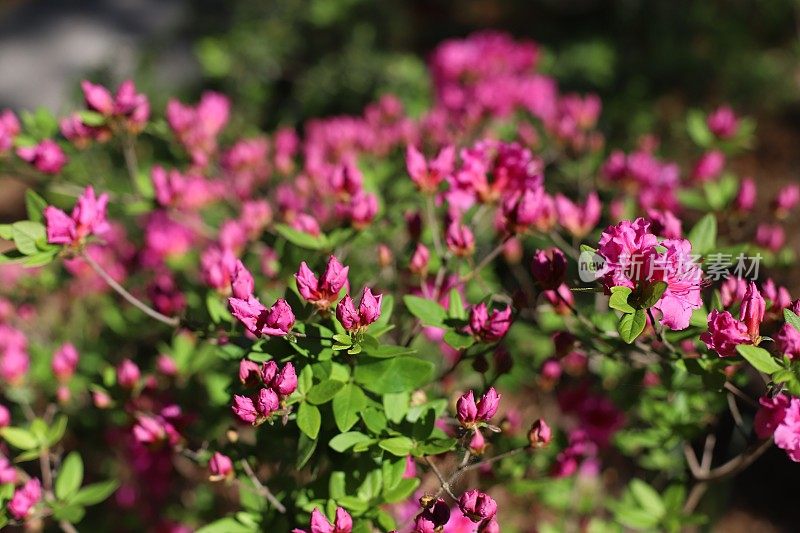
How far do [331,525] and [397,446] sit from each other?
172 millimetres

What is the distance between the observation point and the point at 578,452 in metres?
1.76

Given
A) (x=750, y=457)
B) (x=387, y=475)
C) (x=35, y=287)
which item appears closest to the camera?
(x=387, y=475)

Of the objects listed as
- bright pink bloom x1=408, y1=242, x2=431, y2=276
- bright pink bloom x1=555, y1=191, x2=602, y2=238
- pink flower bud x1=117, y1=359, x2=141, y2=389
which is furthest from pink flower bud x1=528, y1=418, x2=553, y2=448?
pink flower bud x1=117, y1=359, x2=141, y2=389

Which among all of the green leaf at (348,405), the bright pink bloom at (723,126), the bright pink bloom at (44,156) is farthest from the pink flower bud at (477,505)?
the bright pink bloom at (723,126)

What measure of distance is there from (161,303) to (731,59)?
15.3 feet

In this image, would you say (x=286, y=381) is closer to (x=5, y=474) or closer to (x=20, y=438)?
(x=5, y=474)

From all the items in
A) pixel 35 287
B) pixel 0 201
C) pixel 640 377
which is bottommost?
pixel 0 201

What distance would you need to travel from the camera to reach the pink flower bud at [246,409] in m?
1.18

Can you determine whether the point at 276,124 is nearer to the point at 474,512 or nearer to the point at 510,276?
the point at 510,276

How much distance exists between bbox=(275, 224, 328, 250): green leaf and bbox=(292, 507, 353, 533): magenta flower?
60 centimetres

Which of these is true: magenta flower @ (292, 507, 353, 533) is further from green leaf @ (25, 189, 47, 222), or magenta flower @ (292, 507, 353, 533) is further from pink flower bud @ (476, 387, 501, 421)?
green leaf @ (25, 189, 47, 222)

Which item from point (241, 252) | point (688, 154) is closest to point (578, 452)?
point (241, 252)

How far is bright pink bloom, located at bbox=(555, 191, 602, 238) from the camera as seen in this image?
5.76 ft

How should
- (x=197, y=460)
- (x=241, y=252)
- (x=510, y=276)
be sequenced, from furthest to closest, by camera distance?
(x=510, y=276) → (x=241, y=252) → (x=197, y=460)
